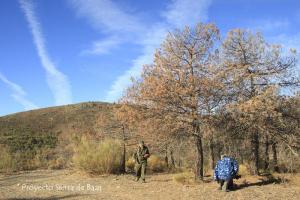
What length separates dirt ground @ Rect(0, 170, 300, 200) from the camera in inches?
539

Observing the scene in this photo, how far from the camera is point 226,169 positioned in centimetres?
1448

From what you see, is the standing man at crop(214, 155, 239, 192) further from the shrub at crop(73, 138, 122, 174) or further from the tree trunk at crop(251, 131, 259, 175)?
the shrub at crop(73, 138, 122, 174)

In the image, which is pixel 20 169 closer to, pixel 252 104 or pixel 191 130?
pixel 191 130

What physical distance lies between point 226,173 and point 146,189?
10.3ft

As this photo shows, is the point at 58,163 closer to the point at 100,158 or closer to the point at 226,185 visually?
the point at 100,158

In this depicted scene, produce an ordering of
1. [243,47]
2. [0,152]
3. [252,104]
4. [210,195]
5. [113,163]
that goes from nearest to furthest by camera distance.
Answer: [210,195] → [252,104] → [243,47] → [113,163] → [0,152]

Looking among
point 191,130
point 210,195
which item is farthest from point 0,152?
point 210,195

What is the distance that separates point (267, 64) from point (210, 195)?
21.4 feet

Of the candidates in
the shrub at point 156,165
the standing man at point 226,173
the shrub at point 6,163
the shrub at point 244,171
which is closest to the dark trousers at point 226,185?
the standing man at point 226,173

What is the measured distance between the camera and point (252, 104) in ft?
50.5

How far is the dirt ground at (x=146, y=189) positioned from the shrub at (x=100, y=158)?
Result: 1804mm

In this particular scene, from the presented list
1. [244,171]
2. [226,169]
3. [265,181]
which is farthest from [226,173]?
[244,171]

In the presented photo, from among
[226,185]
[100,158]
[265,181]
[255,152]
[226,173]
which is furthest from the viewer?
[100,158]

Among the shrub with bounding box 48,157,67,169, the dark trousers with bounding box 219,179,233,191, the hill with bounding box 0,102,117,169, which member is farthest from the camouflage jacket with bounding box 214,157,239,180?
the hill with bounding box 0,102,117,169
